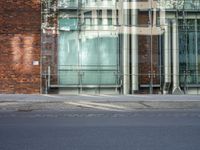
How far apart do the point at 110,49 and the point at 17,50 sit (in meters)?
4.78

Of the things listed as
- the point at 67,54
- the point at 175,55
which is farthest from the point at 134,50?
the point at 67,54

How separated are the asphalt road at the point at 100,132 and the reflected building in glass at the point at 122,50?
1179 centimetres

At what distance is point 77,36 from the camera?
90.2 ft

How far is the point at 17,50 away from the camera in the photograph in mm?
27016

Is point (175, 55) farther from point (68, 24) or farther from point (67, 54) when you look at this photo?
point (68, 24)

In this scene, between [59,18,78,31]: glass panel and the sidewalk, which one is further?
[59,18,78,31]: glass panel

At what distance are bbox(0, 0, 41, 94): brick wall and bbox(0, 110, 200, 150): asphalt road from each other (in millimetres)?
11437

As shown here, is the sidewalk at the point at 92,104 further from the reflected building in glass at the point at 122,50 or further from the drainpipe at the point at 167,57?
the drainpipe at the point at 167,57

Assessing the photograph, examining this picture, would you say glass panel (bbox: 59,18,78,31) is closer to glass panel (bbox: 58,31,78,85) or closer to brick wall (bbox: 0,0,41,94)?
glass panel (bbox: 58,31,78,85)

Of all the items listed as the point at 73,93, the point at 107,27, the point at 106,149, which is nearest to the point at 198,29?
the point at 107,27

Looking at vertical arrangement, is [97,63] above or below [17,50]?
below

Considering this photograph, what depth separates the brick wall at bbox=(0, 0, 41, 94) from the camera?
27000 millimetres

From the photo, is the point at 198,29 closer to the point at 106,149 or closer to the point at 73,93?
the point at 73,93

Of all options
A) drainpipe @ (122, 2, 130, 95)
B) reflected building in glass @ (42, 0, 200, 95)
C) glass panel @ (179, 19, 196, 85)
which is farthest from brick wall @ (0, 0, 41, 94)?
glass panel @ (179, 19, 196, 85)
